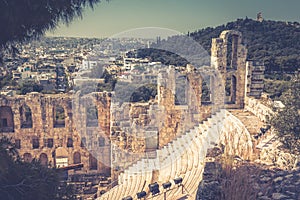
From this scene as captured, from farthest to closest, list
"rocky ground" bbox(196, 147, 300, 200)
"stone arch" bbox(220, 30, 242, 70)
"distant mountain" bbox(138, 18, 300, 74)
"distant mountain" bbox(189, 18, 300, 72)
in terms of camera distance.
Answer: "distant mountain" bbox(138, 18, 300, 74)
"distant mountain" bbox(189, 18, 300, 72)
"stone arch" bbox(220, 30, 242, 70)
"rocky ground" bbox(196, 147, 300, 200)

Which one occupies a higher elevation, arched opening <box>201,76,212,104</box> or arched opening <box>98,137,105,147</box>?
arched opening <box>201,76,212,104</box>

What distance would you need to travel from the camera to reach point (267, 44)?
30234mm

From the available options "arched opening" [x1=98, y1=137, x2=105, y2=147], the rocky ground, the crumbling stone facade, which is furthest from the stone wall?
"arched opening" [x1=98, y1=137, x2=105, y2=147]

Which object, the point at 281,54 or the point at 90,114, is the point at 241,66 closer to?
the point at 90,114

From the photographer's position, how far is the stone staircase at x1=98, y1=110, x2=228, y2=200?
9.34m

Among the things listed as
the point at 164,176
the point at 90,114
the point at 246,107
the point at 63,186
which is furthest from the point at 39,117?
the point at 63,186

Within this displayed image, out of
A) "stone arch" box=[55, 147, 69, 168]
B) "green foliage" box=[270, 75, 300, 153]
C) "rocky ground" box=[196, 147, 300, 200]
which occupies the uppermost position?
"green foliage" box=[270, 75, 300, 153]

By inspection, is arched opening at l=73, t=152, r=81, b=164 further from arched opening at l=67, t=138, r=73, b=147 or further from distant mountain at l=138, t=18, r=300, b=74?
distant mountain at l=138, t=18, r=300, b=74

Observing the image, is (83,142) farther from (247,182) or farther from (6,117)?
(247,182)

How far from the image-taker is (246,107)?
49.8ft

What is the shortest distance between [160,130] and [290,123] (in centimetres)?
688

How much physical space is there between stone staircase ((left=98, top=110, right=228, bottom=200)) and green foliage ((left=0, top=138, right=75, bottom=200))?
3180 mm

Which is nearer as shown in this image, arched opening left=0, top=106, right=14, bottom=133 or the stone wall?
the stone wall

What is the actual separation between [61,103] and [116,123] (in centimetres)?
474
